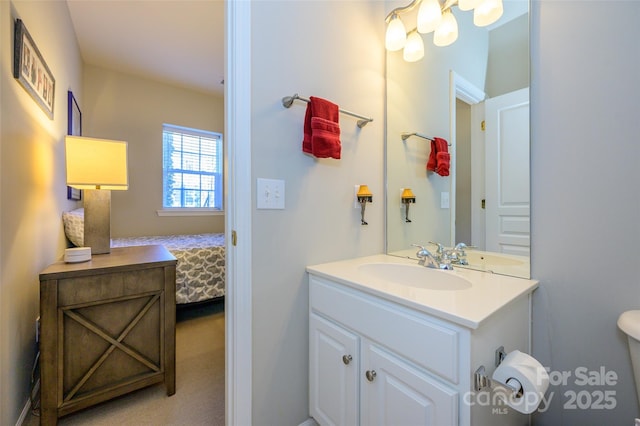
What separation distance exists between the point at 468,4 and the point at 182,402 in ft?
8.11

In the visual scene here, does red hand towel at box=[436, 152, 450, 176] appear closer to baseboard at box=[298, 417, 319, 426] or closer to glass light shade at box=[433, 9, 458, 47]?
glass light shade at box=[433, 9, 458, 47]

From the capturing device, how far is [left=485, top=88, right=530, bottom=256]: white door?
1083 millimetres

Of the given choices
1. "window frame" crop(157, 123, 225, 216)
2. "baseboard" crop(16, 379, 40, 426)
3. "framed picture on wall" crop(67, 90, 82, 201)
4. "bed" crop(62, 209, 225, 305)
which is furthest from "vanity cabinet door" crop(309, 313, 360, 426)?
"window frame" crop(157, 123, 225, 216)

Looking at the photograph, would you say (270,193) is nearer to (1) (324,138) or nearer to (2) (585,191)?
(1) (324,138)

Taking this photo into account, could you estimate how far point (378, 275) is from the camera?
1302mm

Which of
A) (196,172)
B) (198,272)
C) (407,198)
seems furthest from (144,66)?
(407,198)

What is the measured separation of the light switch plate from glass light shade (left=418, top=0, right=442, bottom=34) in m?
1.06

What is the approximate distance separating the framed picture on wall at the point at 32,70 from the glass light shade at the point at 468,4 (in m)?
2.07

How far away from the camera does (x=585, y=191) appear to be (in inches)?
36.5

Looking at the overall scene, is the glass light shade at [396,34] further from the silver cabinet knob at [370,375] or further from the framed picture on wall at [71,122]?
the framed picture on wall at [71,122]

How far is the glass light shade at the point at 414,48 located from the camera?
1.43 meters

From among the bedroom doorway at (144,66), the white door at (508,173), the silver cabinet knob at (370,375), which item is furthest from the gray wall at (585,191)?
the bedroom doorway at (144,66)

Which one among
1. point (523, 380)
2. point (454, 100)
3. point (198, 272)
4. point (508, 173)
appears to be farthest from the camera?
point (198, 272)

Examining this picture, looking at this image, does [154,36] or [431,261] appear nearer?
[431,261]
